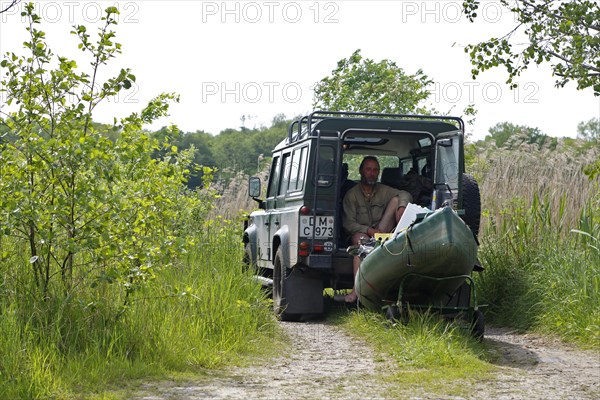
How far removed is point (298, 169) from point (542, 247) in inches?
110

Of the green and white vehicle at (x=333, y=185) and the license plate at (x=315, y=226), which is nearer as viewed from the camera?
the green and white vehicle at (x=333, y=185)

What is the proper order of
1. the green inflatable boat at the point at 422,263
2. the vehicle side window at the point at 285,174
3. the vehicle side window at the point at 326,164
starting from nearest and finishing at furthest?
the green inflatable boat at the point at 422,263, the vehicle side window at the point at 326,164, the vehicle side window at the point at 285,174

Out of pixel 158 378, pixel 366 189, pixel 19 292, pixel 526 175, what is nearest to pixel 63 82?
pixel 19 292

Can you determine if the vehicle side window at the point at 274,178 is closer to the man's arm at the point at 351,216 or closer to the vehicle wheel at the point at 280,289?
the vehicle wheel at the point at 280,289

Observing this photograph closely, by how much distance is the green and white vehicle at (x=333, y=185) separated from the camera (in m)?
10.8

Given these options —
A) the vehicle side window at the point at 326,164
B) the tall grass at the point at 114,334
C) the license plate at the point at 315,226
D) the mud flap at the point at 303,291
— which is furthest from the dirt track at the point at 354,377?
the vehicle side window at the point at 326,164

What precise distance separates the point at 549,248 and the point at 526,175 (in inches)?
85.6

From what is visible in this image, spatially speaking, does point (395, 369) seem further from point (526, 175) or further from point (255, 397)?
point (526, 175)

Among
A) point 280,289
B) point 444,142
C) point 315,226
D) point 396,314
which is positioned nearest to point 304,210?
point 315,226

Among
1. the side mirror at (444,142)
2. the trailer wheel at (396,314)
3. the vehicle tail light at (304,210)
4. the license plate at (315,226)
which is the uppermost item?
the side mirror at (444,142)

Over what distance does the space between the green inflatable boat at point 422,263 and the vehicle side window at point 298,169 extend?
1.76 metres

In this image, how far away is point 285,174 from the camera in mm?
12523

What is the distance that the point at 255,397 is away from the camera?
6.76 meters

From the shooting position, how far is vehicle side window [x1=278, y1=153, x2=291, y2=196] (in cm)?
1236
